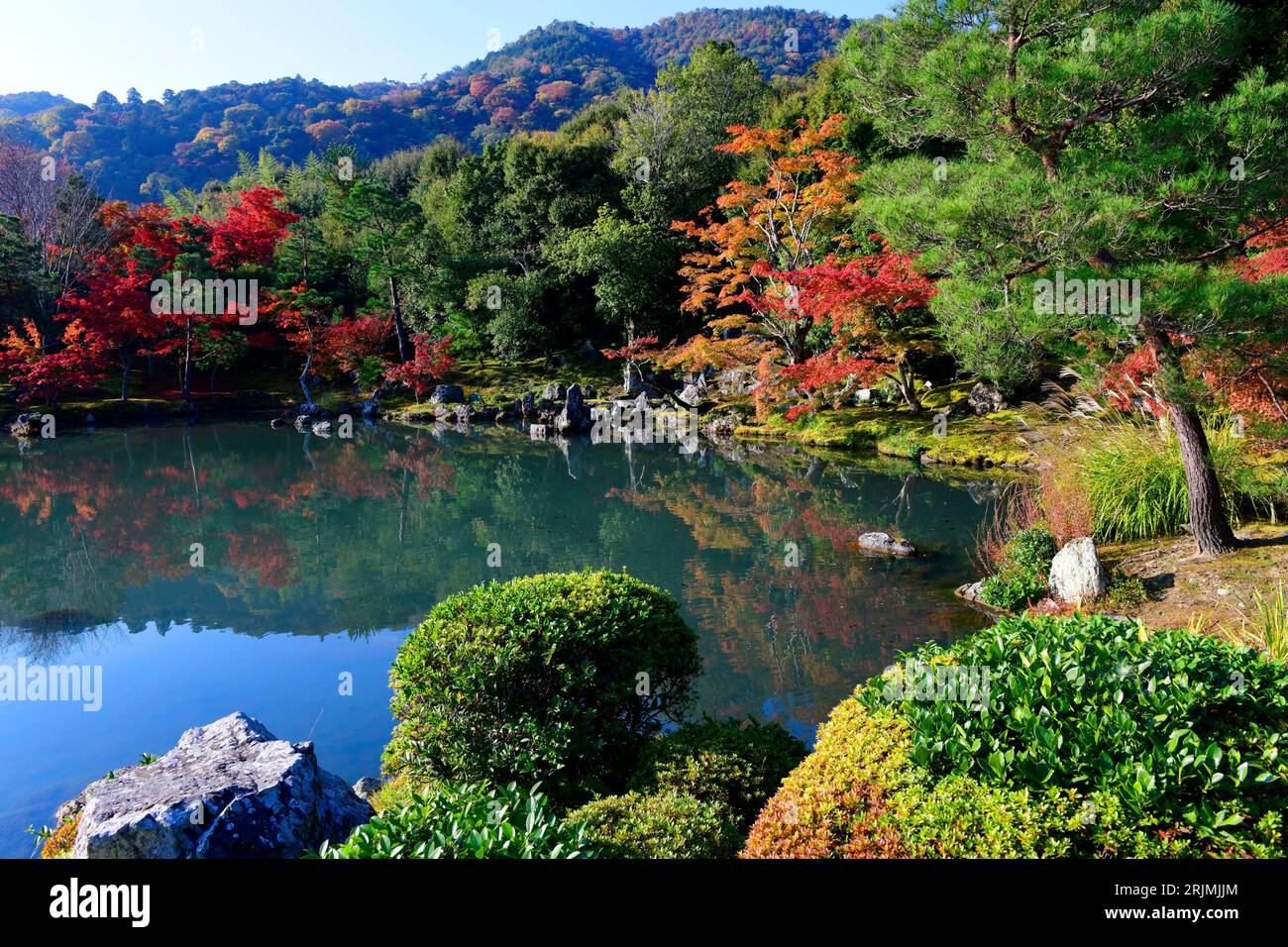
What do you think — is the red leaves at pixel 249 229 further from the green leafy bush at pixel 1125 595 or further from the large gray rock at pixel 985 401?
the green leafy bush at pixel 1125 595

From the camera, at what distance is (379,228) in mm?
25312

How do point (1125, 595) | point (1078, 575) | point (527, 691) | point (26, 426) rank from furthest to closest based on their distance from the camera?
point (26, 426) → point (1078, 575) → point (1125, 595) → point (527, 691)

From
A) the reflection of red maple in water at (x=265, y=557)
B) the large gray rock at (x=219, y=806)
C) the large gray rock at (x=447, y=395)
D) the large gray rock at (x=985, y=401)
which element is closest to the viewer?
the large gray rock at (x=219, y=806)

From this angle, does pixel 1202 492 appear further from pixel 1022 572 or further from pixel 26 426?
pixel 26 426

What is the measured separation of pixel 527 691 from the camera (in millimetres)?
3887

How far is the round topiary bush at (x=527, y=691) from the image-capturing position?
3.81 meters

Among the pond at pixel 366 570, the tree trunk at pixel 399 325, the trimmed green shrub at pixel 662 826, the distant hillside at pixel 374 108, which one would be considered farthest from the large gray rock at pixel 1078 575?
the distant hillside at pixel 374 108

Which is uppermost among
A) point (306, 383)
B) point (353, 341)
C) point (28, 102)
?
point (28, 102)

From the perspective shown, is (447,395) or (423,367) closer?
(447,395)

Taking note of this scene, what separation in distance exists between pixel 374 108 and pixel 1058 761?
232 ft

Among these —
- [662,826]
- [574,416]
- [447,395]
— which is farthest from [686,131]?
[662,826]

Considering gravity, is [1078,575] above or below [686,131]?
below

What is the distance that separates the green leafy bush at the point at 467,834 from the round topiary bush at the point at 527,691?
122cm


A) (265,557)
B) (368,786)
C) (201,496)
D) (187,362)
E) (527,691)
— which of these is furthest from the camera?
(187,362)
